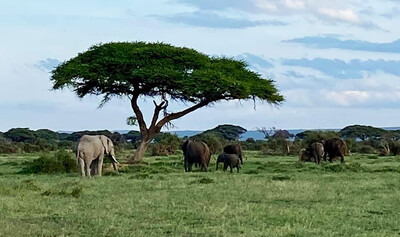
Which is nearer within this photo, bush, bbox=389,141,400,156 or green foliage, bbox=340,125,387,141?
bush, bbox=389,141,400,156

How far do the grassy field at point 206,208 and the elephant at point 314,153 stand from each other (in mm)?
10579

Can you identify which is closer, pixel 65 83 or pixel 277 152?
pixel 65 83

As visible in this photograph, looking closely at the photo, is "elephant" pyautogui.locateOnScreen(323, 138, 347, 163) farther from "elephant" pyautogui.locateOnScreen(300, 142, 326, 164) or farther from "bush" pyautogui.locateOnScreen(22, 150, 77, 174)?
"bush" pyautogui.locateOnScreen(22, 150, 77, 174)

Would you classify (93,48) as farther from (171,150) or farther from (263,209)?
(263,209)

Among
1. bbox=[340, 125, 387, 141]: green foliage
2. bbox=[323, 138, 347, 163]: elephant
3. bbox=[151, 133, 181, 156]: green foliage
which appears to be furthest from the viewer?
bbox=[340, 125, 387, 141]: green foliage

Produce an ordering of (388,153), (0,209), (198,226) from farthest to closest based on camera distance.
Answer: (388,153) < (0,209) < (198,226)

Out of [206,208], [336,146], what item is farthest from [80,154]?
[336,146]

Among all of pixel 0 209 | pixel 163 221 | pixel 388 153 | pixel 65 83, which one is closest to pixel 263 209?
pixel 163 221

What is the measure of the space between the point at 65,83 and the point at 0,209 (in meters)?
19.5

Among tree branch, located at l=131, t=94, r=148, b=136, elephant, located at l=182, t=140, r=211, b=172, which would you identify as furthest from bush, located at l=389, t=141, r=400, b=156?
elephant, located at l=182, t=140, r=211, b=172

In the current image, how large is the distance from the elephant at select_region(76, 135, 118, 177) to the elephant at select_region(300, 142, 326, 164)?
10139mm

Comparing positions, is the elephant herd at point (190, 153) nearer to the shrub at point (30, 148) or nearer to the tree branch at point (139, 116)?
the tree branch at point (139, 116)

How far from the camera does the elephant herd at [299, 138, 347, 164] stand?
31.0 meters

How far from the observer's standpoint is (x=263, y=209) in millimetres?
13023
